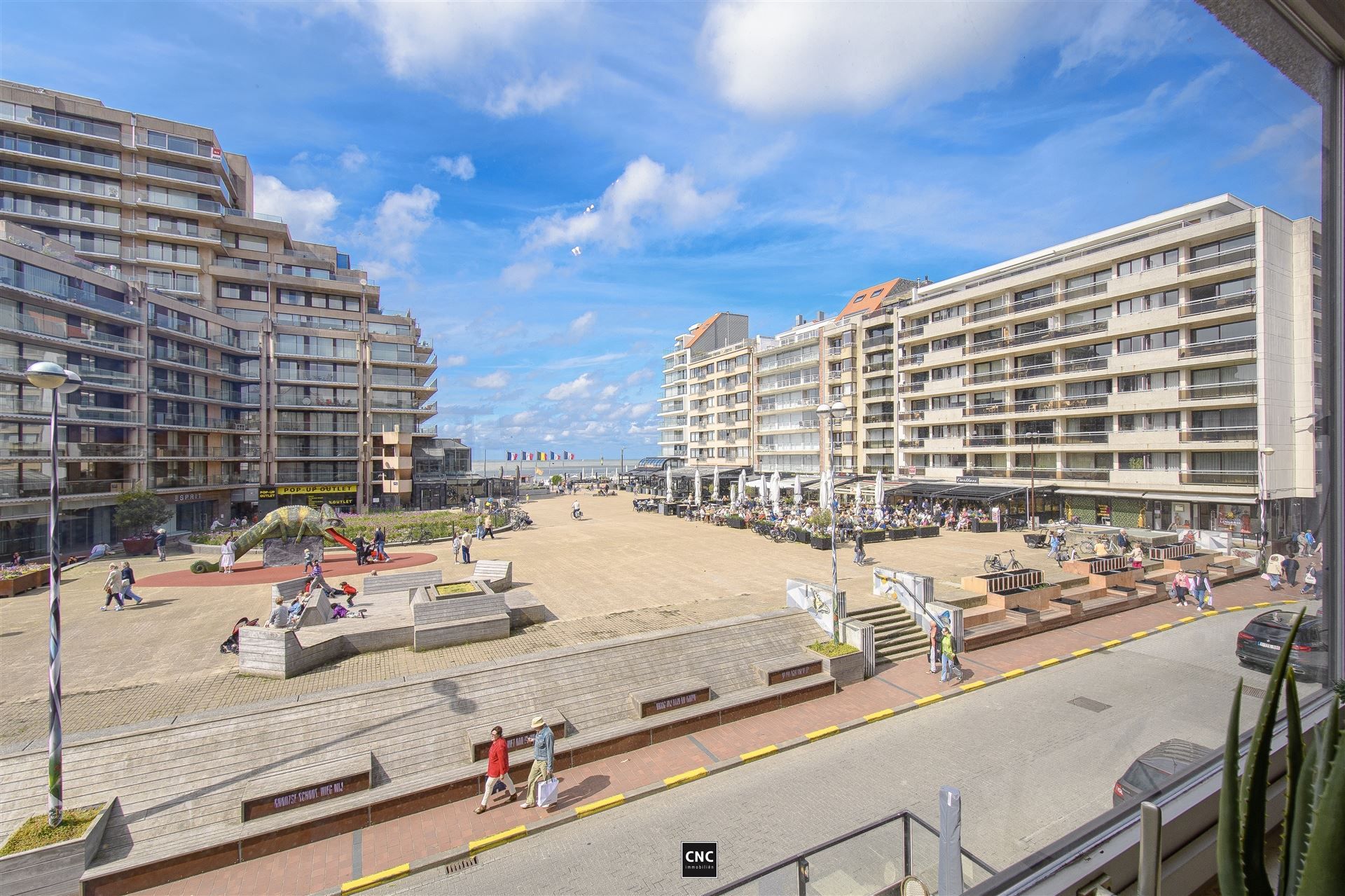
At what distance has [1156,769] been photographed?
2191 millimetres

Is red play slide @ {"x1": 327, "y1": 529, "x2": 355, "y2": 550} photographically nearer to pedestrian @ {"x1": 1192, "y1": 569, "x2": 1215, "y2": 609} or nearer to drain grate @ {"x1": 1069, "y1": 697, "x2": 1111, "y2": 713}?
drain grate @ {"x1": 1069, "y1": 697, "x2": 1111, "y2": 713}

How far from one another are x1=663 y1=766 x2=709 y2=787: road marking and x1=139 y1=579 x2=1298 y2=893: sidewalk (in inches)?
1.8

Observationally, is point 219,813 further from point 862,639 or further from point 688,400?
point 688,400

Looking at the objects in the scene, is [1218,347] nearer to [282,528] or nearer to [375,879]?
[375,879]

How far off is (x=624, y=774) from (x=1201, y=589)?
1600 cm

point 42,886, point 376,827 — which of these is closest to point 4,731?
point 42,886

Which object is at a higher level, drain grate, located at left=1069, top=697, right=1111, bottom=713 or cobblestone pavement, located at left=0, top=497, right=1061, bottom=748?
drain grate, located at left=1069, top=697, right=1111, bottom=713

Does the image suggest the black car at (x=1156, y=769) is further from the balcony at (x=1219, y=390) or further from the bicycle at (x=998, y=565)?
the bicycle at (x=998, y=565)

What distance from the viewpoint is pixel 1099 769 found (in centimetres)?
366

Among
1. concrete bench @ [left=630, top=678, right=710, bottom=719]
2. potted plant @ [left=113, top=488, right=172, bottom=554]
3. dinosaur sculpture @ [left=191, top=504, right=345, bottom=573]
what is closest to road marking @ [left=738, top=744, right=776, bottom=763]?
concrete bench @ [left=630, top=678, right=710, bottom=719]

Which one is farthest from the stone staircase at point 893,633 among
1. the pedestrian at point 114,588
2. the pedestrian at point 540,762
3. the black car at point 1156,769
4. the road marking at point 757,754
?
the pedestrian at point 114,588

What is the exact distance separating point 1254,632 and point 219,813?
1107cm

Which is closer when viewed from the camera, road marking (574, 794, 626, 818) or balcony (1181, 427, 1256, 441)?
road marking (574, 794, 626, 818)

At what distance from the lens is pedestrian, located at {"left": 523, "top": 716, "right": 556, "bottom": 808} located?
8547 mm
